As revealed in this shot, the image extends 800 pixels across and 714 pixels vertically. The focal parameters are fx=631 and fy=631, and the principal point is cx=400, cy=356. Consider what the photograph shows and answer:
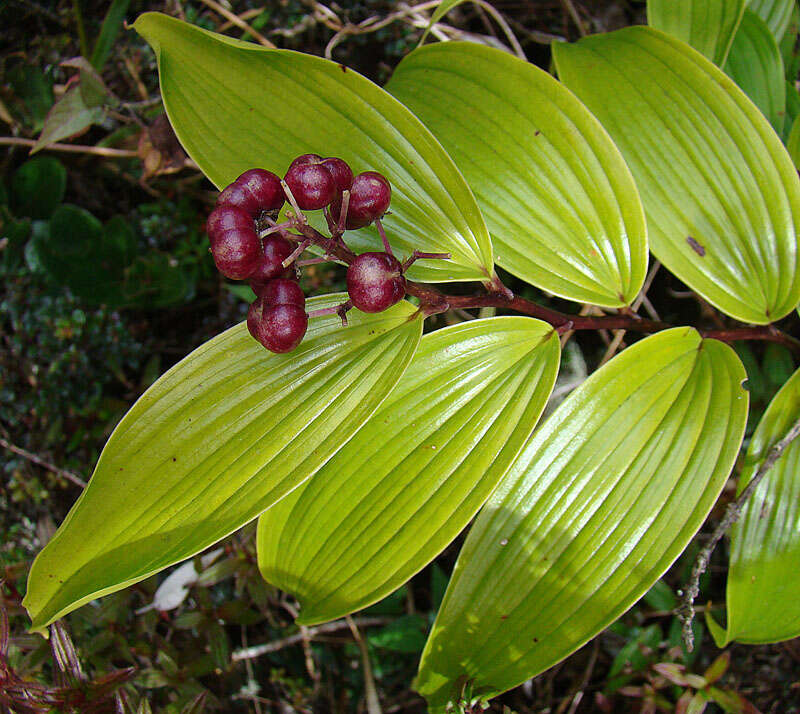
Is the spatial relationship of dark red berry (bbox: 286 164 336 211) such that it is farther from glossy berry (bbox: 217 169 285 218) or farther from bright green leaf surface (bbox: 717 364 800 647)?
bright green leaf surface (bbox: 717 364 800 647)

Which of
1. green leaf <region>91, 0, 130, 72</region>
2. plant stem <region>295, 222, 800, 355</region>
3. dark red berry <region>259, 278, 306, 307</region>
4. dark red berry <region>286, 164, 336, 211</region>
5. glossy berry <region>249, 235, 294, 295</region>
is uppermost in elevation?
green leaf <region>91, 0, 130, 72</region>

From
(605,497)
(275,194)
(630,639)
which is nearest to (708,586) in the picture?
(630,639)

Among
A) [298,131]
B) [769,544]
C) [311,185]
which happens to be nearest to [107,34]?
[298,131]

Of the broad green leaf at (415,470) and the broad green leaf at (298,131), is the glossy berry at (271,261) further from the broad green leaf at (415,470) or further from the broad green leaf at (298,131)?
the broad green leaf at (415,470)

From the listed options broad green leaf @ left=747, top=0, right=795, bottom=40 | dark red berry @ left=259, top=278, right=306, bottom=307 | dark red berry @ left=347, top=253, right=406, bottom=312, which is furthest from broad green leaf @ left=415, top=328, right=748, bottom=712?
broad green leaf @ left=747, top=0, right=795, bottom=40

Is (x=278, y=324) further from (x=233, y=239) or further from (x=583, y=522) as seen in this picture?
(x=583, y=522)

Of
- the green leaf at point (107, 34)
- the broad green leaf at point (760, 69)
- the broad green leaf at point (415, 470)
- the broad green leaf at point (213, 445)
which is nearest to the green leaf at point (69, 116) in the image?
the green leaf at point (107, 34)
